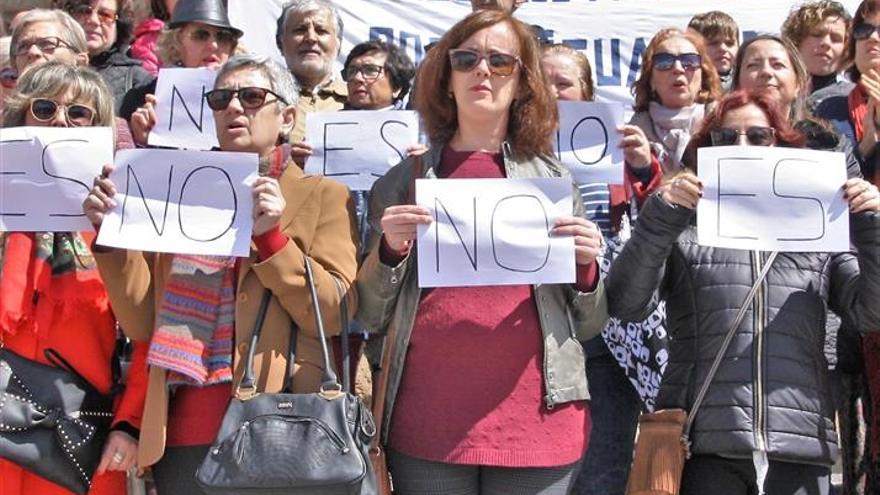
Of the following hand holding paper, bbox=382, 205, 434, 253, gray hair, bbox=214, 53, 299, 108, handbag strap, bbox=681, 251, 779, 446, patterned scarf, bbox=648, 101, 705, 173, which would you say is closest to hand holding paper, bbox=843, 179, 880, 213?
handbag strap, bbox=681, 251, 779, 446

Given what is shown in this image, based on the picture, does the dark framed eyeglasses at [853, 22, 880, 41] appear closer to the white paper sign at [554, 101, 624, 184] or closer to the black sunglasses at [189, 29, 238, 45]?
the white paper sign at [554, 101, 624, 184]

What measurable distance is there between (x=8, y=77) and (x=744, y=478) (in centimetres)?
343

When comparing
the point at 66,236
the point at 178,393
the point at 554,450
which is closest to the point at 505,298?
the point at 554,450

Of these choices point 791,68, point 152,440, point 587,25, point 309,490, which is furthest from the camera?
point 587,25

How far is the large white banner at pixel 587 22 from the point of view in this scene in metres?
7.50

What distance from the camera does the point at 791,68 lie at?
16.1ft

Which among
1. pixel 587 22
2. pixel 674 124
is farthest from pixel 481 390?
pixel 587 22

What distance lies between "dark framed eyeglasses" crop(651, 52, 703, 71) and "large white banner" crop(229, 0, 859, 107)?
7.29 ft

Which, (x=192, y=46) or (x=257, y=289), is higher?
(x=192, y=46)

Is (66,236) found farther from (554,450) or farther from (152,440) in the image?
(554,450)

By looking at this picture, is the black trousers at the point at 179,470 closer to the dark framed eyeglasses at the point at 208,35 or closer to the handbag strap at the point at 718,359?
the handbag strap at the point at 718,359

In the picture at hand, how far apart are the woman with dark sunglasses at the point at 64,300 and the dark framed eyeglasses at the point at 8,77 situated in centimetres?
139

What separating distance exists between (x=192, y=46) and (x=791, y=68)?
246 cm

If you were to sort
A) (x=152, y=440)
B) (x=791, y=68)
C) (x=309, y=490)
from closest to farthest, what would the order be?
(x=309, y=490), (x=152, y=440), (x=791, y=68)
